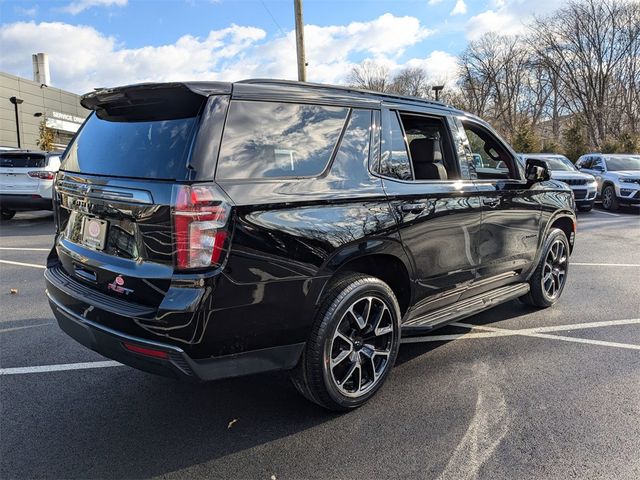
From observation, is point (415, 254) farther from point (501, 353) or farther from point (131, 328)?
point (131, 328)

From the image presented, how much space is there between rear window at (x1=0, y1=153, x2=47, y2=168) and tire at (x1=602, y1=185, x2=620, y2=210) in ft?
51.6

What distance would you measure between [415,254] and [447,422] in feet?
3.55

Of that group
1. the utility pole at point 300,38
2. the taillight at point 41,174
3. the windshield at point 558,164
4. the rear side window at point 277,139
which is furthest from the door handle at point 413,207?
the windshield at point 558,164

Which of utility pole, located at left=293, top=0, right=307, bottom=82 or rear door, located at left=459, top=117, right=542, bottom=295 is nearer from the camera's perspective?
rear door, located at left=459, top=117, right=542, bottom=295

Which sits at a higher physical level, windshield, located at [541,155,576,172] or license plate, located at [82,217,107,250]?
windshield, located at [541,155,576,172]

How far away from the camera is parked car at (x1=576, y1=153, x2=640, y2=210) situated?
1447 cm

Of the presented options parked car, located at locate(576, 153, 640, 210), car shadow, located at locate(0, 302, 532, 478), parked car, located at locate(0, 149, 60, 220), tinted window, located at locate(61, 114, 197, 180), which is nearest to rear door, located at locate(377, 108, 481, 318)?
car shadow, located at locate(0, 302, 532, 478)

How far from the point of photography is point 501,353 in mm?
3969

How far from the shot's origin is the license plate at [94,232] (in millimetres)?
2754

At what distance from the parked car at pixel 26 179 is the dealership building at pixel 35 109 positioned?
904 inches

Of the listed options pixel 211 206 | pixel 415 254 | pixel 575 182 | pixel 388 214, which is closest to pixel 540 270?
pixel 415 254

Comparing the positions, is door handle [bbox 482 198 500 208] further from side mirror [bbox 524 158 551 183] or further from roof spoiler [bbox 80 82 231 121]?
roof spoiler [bbox 80 82 231 121]

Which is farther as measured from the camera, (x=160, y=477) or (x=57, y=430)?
(x=57, y=430)

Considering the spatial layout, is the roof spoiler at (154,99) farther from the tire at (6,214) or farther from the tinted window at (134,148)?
the tire at (6,214)
